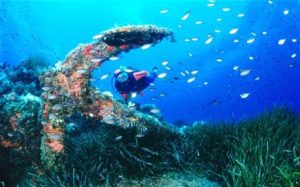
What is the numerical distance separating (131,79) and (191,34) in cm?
5376

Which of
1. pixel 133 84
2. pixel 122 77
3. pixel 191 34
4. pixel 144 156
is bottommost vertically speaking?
pixel 144 156

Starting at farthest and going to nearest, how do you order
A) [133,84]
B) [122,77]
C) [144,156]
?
[133,84] < [122,77] < [144,156]

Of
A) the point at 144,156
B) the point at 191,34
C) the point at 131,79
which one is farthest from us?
the point at 191,34

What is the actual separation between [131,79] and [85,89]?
5.94 feet

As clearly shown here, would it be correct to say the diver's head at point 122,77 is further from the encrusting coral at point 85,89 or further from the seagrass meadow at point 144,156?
the seagrass meadow at point 144,156

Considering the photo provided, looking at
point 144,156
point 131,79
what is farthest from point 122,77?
point 144,156

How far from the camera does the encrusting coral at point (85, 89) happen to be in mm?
6836

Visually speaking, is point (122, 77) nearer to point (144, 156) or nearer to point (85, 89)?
point (85, 89)

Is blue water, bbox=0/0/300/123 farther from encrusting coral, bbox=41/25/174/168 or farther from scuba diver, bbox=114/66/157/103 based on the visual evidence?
encrusting coral, bbox=41/25/174/168

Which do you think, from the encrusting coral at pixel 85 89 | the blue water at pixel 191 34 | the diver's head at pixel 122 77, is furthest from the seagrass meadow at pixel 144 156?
the blue water at pixel 191 34

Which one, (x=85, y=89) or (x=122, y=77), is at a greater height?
(x=122, y=77)

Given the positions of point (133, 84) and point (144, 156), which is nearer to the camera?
point (144, 156)

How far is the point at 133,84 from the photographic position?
8.79m

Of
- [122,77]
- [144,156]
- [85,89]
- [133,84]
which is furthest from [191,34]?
[144,156]
